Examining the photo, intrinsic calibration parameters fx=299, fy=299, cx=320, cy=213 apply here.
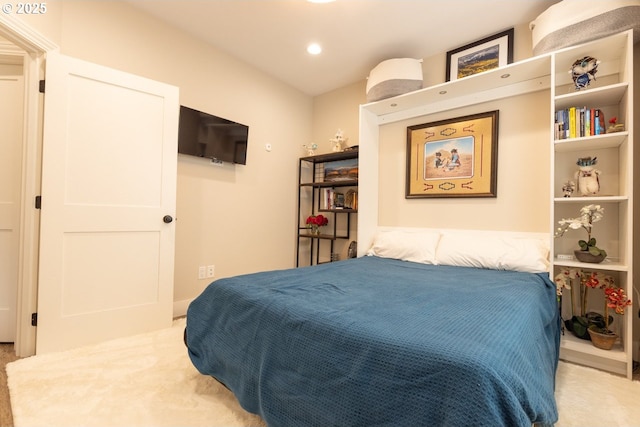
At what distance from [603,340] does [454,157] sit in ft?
5.63

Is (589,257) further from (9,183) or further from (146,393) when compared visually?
(9,183)

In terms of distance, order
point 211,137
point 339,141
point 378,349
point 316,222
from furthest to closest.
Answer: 1. point 316,222
2. point 339,141
3. point 211,137
4. point 378,349

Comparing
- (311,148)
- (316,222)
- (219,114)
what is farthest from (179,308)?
(311,148)

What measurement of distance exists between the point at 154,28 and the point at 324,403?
3135 mm

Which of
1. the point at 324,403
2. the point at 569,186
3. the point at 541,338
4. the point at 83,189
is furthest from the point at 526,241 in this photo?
the point at 83,189

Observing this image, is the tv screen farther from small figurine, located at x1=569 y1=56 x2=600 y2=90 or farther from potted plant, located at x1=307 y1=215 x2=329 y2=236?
small figurine, located at x1=569 y1=56 x2=600 y2=90

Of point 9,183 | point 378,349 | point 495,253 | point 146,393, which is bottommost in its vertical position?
point 146,393

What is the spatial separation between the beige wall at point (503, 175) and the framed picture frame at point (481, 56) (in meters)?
0.07

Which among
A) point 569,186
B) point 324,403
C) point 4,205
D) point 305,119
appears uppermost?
point 305,119

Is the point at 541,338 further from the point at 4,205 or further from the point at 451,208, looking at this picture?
the point at 4,205

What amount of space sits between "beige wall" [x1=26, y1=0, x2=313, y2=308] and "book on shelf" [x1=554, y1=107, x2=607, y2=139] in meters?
2.71

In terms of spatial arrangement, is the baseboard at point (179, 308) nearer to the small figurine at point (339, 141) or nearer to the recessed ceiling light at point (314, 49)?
the small figurine at point (339, 141)

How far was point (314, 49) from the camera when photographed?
9.77 feet

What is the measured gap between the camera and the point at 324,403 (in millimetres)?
995
